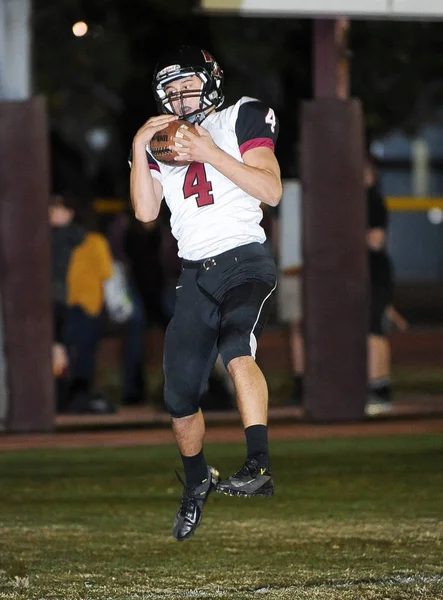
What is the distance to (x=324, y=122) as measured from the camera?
34.9ft

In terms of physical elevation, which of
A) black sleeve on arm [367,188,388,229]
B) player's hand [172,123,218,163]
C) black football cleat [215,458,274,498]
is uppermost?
player's hand [172,123,218,163]

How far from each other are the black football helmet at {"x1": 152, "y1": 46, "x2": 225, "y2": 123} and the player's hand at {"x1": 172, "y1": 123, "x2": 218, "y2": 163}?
327mm

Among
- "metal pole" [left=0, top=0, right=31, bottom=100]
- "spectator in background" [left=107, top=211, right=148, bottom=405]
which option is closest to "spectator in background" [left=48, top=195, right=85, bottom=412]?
"spectator in background" [left=107, top=211, right=148, bottom=405]

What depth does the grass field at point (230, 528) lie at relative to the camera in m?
5.34

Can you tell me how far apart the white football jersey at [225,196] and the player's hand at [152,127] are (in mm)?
130

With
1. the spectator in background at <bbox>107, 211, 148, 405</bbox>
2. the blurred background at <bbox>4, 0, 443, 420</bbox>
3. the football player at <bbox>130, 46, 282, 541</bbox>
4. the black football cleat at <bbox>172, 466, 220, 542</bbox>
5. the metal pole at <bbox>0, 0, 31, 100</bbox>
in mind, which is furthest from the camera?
the blurred background at <bbox>4, 0, 443, 420</bbox>

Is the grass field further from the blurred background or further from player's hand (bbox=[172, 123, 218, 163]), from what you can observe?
the blurred background

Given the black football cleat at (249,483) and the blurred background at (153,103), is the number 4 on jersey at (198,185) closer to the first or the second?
the black football cleat at (249,483)

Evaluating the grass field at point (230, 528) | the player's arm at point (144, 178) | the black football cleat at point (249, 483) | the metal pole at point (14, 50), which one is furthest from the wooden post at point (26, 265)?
the black football cleat at point (249, 483)

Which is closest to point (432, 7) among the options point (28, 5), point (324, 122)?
point (324, 122)

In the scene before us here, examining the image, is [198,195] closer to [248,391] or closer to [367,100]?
[248,391]

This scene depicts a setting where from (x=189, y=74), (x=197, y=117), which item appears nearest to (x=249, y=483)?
(x=197, y=117)

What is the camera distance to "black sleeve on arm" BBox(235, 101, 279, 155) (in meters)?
5.68

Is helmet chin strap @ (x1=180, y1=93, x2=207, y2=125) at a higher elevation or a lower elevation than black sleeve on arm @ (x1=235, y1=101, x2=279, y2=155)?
higher
